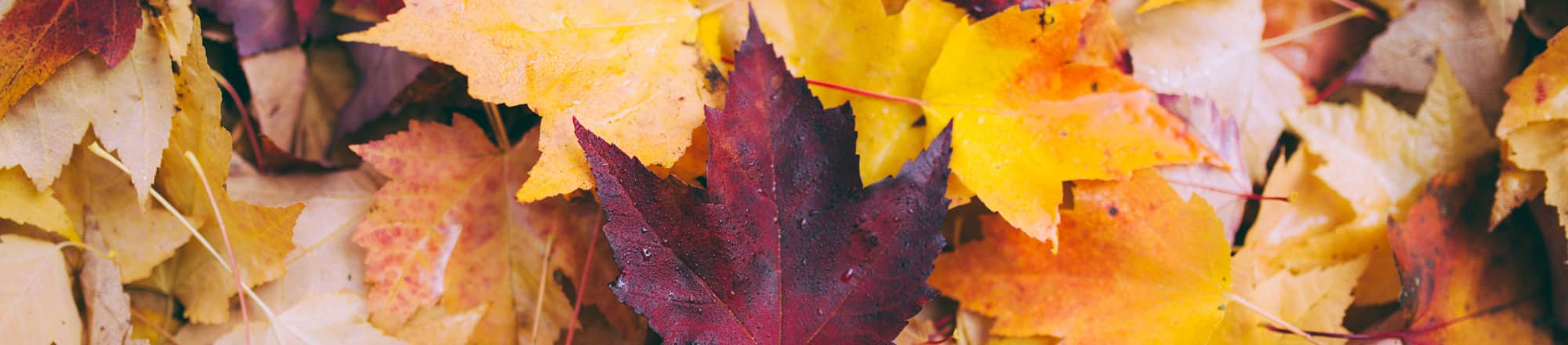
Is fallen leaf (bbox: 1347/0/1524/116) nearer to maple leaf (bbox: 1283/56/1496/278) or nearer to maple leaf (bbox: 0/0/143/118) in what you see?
maple leaf (bbox: 1283/56/1496/278)

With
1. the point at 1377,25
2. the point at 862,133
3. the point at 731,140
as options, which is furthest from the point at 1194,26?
the point at 731,140

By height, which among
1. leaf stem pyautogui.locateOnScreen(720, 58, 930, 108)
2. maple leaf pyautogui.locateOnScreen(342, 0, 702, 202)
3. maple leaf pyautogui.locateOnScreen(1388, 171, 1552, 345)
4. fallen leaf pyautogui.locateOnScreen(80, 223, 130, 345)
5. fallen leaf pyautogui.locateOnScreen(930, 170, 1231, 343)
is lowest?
maple leaf pyautogui.locateOnScreen(1388, 171, 1552, 345)

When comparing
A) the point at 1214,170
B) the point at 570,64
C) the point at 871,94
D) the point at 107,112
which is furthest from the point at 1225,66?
the point at 107,112

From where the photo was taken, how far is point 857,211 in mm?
562

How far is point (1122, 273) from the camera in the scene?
27.3 inches

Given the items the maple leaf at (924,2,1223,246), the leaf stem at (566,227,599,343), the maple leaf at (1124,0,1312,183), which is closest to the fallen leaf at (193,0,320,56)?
the leaf stem at (566,227,599,343)

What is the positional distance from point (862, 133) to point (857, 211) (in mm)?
107

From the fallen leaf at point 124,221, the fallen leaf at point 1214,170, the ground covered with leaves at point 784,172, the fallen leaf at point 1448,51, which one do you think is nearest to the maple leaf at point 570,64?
the ground covered with leaves at point 784,172

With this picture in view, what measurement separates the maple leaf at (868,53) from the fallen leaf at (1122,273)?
133mm

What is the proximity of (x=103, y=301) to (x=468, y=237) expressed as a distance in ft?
1.05

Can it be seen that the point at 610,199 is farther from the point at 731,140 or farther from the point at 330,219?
the point at 330,219

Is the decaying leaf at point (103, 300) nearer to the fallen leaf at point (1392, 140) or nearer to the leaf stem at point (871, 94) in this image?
the leaf stem at point (871, 94)

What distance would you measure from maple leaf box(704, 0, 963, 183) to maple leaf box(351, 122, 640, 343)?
23 cm

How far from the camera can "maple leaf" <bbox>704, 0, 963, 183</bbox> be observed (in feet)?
2.10
